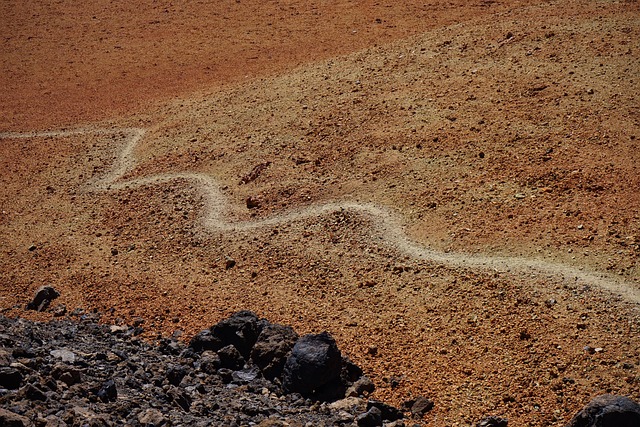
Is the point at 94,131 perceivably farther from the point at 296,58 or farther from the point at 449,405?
the point at 449,405

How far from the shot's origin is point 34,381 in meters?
9.68

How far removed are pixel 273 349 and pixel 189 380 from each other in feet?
4.38

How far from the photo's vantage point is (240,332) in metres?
12.0

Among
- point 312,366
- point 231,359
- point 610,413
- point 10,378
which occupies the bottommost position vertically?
point 231,359

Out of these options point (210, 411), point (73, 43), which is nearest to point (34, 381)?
point (210, 411)

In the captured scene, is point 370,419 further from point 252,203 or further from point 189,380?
point 252,203

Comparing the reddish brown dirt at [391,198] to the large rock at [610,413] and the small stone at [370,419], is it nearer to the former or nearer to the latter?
the small stone at [370,419]

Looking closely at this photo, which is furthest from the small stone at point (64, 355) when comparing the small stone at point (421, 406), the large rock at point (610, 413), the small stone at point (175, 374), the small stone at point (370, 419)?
the large rock at point (610, 413)

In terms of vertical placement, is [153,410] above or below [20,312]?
above

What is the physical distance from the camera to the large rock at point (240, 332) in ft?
39.3

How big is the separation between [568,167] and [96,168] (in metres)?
12.4

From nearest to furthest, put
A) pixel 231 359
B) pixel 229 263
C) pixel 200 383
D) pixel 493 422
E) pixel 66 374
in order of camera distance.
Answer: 1. pixel 66 374
2. pixel 493 422
3. pixel 200 383
4. pixel 231 359
5. pixel 229 263

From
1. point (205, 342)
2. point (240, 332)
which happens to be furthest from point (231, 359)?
point (205, 342)

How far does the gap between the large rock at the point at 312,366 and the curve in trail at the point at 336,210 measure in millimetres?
3686
